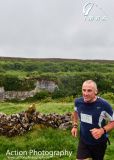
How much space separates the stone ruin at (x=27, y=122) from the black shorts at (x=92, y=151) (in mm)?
7754

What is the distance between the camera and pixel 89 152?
9930 millimetres

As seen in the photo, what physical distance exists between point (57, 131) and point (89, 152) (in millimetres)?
7645

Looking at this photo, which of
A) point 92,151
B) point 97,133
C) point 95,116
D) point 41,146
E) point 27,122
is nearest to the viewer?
point 97,133

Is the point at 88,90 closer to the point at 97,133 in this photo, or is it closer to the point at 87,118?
the point at 87,118

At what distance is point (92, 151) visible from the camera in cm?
988

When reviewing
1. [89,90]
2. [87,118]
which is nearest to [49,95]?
[87,118]

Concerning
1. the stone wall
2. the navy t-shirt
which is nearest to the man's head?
the navy t-shirt

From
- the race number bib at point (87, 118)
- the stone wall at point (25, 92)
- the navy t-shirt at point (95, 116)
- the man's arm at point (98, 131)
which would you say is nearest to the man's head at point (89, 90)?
the navy t-shirt at point (95, 116)

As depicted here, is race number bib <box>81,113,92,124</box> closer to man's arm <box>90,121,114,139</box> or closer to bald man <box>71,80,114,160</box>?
bald man <box>71,80,114,160</box>

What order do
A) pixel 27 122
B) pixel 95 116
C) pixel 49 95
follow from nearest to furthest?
pixel 95 116
pixel 27 122
pixel 49 95

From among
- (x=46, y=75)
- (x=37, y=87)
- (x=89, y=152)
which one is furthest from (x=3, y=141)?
(x=46, y=75)

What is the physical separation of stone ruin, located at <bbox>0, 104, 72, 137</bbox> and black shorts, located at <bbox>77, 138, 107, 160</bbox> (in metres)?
7.75

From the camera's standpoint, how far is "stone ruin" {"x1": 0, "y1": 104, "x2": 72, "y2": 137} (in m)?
17.6

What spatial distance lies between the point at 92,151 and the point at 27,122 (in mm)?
8446
